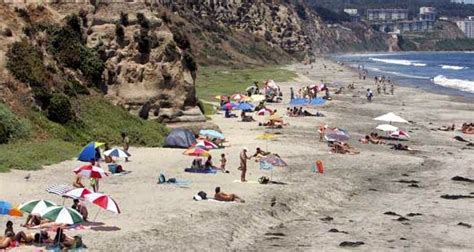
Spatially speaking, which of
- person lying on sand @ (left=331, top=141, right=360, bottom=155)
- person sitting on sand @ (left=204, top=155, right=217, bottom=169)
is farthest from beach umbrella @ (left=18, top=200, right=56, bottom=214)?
person lying on sand @ (left=331, top=141, right=360, bottom=155)

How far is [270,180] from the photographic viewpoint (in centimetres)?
2959

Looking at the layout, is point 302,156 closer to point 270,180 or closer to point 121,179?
point 270,180

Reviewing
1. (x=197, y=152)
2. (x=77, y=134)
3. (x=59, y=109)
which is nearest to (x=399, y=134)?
(x=197, y=152)

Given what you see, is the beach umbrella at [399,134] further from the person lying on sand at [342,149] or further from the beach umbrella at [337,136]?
the person lying on sand at [342,149]

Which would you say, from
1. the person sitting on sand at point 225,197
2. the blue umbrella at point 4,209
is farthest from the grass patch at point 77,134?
the blue umbrella at point 4,209

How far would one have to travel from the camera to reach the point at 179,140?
36812 millimetres

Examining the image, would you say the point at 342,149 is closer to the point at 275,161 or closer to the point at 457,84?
the point at 275,161

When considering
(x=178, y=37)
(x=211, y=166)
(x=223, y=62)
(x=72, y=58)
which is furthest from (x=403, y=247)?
(x=223, y=62)

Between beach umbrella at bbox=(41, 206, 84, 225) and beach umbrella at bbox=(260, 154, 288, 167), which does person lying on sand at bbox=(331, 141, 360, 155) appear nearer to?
beach umbrella at bbox=(260, 154, 288, 167)

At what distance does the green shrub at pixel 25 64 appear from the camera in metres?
34.4

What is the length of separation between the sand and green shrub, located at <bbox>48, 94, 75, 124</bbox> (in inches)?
143

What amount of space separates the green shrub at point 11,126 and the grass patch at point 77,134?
351mm

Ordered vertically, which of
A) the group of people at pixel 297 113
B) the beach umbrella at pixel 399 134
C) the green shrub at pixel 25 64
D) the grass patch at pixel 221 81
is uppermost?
the green shrub at pixel 25 64

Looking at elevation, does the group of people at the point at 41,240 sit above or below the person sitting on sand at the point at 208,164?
above
